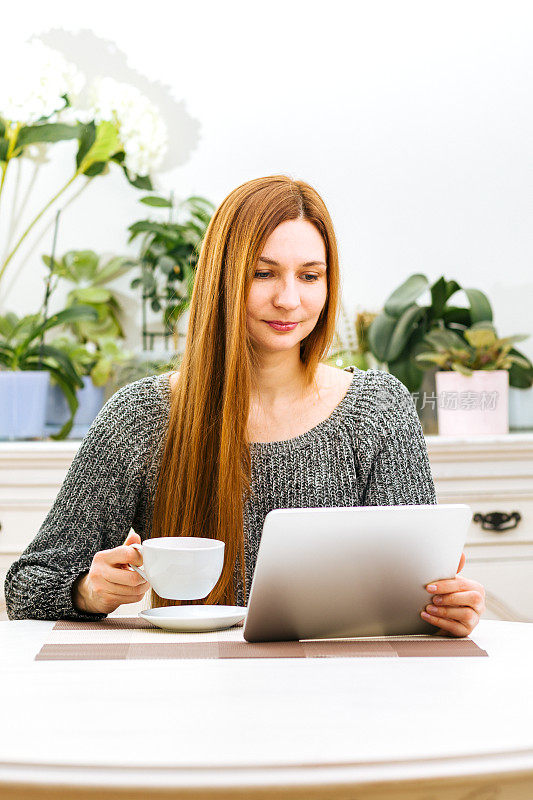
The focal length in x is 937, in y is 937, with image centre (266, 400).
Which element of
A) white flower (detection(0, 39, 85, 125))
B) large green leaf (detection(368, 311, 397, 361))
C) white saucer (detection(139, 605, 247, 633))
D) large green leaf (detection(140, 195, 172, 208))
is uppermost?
white flower (detection(0, 39, 85, 125))

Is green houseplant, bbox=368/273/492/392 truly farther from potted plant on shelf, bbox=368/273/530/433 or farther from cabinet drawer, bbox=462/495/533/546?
cabinet drawer, bbox=462/495/533/546

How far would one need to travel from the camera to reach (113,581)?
1.15 meters

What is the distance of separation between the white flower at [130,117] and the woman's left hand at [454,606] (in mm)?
1727

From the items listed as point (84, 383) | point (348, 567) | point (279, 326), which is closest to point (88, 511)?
point (279, 326)

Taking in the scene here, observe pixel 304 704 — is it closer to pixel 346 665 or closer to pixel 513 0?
pixel 346 665

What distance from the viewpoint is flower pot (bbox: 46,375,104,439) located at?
2424 millimetres

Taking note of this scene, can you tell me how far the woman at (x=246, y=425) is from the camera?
143cm

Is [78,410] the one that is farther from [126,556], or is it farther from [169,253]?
[126,556]

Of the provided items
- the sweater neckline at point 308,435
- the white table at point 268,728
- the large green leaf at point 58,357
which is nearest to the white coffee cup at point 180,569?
the white table at point 268,728

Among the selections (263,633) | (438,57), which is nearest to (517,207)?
(438,57)

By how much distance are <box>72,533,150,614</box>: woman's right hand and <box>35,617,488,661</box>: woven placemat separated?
71mm

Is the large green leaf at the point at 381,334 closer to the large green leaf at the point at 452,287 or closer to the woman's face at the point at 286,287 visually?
the large green leaf at the point at 452,287

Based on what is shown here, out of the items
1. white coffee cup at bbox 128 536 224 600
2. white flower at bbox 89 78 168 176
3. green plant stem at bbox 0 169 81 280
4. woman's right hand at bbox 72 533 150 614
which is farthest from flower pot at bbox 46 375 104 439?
white coffee cup at bbox 128 536 224 600

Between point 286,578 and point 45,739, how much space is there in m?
0.35
